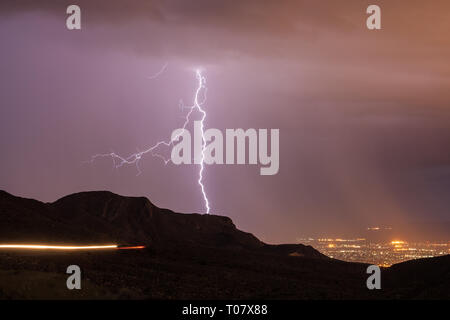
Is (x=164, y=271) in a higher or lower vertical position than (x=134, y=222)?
lower

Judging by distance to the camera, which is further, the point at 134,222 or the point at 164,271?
the point at 134,222

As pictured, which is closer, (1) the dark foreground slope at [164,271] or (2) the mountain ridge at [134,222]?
(1) the dark foreground slope at [164,271]

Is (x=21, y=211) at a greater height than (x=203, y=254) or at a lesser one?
greater

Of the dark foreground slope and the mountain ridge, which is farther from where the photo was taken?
the mountain ridge
